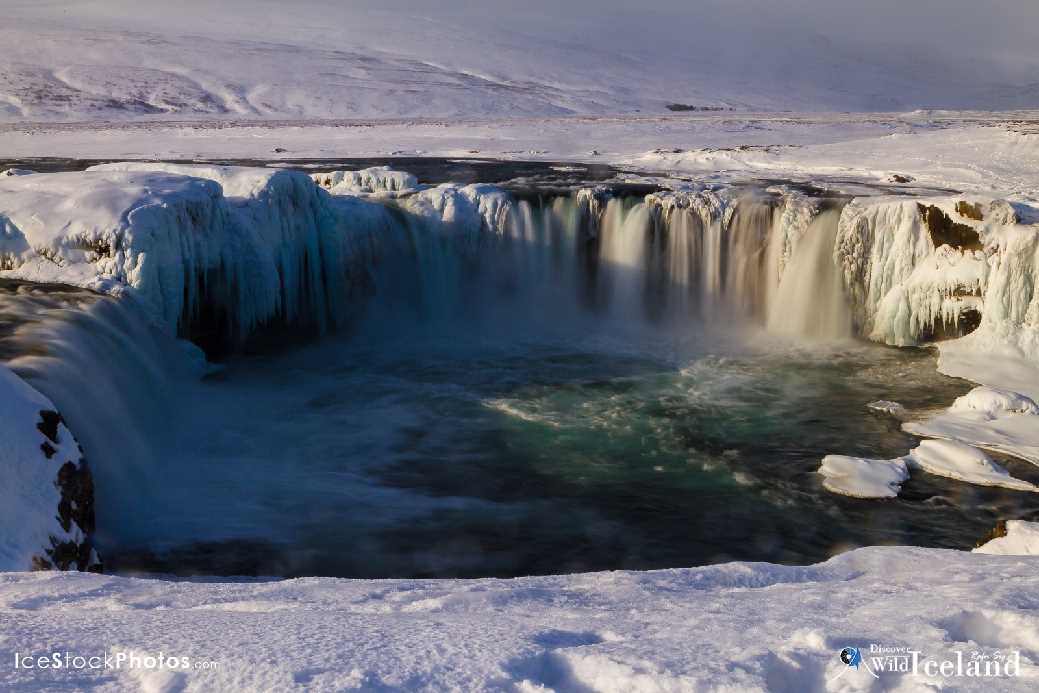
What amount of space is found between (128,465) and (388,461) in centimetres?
242

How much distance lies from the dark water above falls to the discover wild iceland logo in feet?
15.2

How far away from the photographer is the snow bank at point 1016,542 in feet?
20.6

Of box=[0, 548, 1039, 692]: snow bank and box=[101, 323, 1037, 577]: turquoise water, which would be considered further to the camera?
box=[101, 323, 1037, 577]: turquoise water

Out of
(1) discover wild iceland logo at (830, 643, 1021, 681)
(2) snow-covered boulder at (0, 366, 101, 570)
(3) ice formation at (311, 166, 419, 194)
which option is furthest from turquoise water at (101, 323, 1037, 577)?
(1) discover wild iceland logo at (830, 643, 1021, 681)

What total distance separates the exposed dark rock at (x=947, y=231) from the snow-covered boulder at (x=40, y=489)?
1105cm

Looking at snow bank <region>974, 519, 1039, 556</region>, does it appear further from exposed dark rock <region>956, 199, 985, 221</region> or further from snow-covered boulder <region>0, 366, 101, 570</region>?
exposed dark rock <region>956, 199, 985, 221</region>

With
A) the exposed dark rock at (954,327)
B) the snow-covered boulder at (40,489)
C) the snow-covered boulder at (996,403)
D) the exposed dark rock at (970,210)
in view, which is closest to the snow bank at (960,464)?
the snow-covered boulder at (996,403)

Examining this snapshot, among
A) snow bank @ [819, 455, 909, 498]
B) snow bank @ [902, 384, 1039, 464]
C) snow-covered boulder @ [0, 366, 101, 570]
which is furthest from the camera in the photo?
snow bank @ [902, 384, 1039, 464]

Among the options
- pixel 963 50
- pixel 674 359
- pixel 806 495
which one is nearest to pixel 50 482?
pixel 806 495

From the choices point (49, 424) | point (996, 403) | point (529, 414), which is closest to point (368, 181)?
point (529, 414)

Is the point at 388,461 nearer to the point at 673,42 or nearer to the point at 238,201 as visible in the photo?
the point at 238,201

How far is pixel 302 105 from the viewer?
192 feet

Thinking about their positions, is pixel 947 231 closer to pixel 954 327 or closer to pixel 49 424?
pixel 954 327

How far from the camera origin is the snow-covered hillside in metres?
59.1
